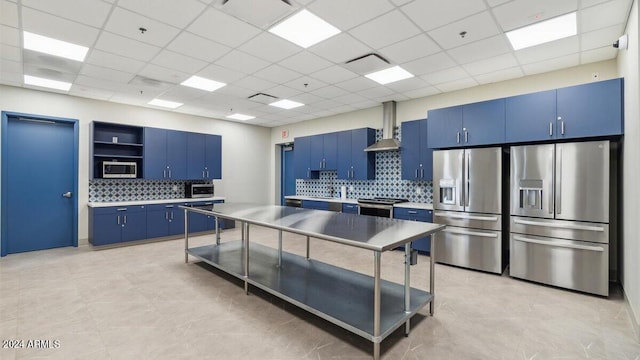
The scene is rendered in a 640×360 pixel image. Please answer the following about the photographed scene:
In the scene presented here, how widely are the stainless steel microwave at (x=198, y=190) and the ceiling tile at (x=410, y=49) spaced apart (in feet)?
16.9

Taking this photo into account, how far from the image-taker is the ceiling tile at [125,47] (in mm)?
3287

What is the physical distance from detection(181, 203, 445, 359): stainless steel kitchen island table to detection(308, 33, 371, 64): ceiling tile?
2.06 metres

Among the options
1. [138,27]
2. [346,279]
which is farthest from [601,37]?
[138,27]

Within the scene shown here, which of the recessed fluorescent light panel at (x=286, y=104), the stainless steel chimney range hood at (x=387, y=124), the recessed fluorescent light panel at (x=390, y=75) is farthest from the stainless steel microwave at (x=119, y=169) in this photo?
the recessed fluorescent light panel at (x=390, y=75)

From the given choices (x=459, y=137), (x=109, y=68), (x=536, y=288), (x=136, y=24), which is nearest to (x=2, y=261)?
(x=109, y=68)

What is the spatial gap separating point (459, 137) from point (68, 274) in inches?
235

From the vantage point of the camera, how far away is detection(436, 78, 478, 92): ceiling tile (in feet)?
15.5

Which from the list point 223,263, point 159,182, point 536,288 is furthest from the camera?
point 159,182

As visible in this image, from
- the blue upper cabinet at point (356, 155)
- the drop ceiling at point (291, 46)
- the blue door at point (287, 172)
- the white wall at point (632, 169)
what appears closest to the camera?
the white wall at point (632, 169)

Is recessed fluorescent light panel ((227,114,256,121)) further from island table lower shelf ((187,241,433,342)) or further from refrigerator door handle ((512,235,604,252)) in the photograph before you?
refrigerator door handle ((512,235,604,252))

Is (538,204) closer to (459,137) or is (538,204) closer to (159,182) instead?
(459,137)

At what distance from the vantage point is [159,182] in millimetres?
6566

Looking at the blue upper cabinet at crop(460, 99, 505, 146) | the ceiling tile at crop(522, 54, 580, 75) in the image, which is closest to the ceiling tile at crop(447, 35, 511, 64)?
the blue upper cabinet at crop(460, 99, 505, 146)

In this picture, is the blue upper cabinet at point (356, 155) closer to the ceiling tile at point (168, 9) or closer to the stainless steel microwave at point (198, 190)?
the stainless steel microwave at point (198, 190)
